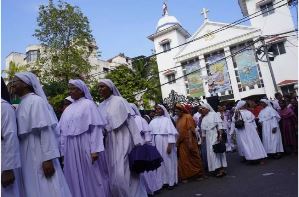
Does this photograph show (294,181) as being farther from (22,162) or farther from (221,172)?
(22,162)

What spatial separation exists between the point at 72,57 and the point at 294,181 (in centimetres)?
1625

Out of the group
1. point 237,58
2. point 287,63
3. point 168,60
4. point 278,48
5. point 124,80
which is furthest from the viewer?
point 168,60

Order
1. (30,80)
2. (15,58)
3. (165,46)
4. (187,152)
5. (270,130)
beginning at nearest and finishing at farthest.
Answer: (30,80) → (187,152) → (270,130) → (165,46) → (15,58)

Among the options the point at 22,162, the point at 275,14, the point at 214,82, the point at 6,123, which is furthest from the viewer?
the point at 214,82

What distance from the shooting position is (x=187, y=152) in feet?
24.2

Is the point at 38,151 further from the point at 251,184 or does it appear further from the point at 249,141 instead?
the point at 249,141

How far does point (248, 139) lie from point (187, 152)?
7.02ft

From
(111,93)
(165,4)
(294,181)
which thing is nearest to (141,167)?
(111,93)

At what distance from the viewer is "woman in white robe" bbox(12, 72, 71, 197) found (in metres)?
3.08

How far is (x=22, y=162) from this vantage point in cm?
313

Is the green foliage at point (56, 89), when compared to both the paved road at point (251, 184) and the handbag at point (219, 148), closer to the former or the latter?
the paved road at point (251, 184)

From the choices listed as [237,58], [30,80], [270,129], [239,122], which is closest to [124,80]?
[237,58]

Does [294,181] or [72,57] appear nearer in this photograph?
[294,181]

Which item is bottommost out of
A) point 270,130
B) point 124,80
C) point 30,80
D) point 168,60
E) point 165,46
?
point 270,130
